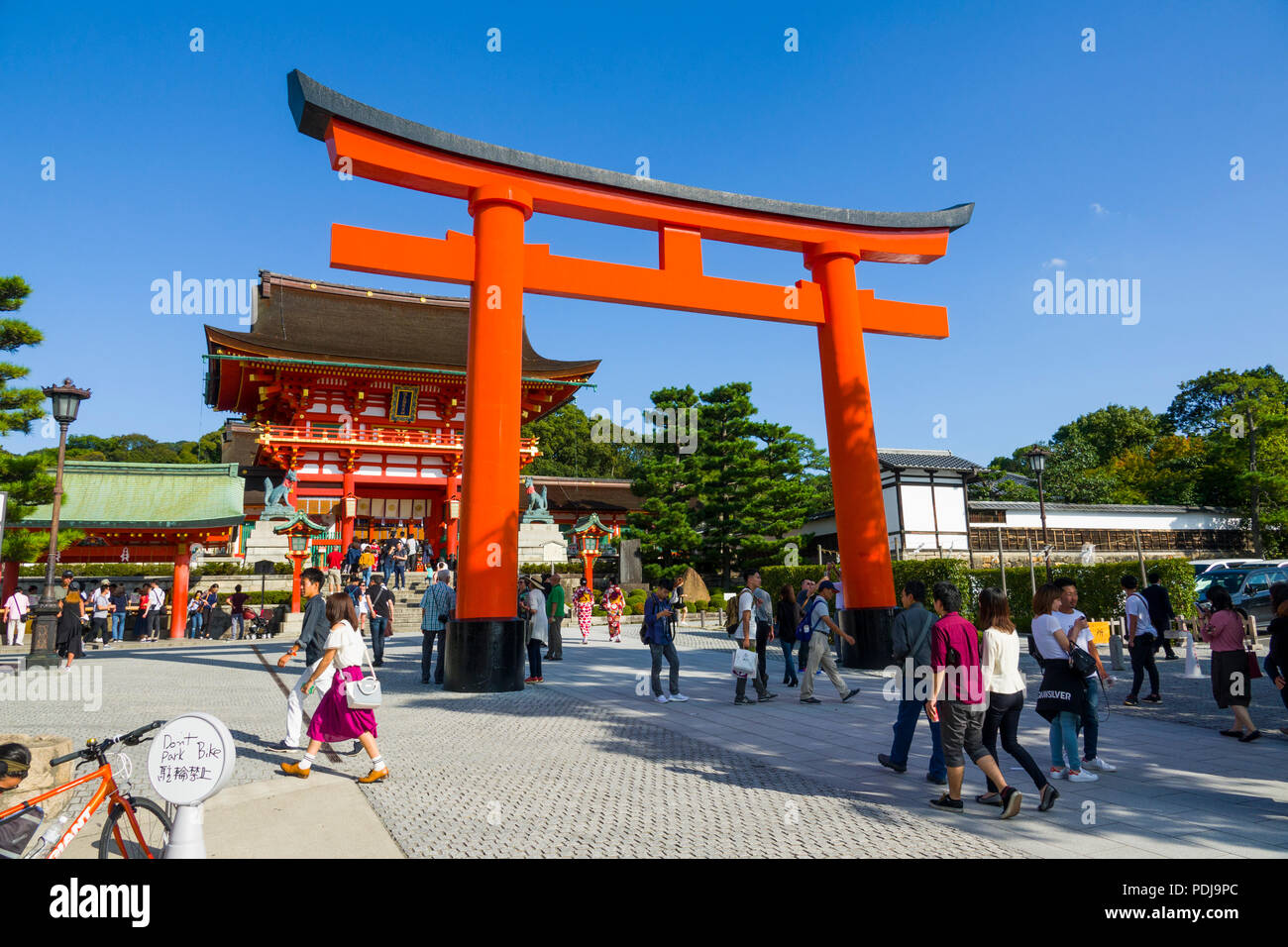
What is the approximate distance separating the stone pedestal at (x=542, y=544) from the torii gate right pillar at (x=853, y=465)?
16.8 metres

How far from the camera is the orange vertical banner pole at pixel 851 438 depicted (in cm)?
1138

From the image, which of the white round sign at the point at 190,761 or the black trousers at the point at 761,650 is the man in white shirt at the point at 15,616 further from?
the white round sign at the point at 190,761

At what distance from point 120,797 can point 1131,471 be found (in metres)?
48.1

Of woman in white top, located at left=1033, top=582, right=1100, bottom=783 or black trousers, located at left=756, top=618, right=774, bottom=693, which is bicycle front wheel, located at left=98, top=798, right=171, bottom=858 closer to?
woman in white top, located at left=1033, top=582, right=1100, bottom=783

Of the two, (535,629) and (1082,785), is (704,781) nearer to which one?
(1082,785)

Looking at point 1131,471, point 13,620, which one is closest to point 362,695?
point 13,620

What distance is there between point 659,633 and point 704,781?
3.41 metres

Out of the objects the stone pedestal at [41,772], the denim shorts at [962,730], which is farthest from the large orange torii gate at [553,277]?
the denim shorts at [962,730]

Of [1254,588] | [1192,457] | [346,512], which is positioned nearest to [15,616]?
[346,512]

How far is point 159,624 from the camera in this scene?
775 inches

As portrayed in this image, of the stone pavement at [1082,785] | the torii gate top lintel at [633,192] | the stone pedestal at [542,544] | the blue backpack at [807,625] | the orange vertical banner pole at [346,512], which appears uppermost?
the torii gate top lintel at [633,192]

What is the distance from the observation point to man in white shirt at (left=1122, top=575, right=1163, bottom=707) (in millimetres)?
8453

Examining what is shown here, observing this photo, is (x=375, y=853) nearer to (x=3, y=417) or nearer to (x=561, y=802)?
(x=561, y=802)

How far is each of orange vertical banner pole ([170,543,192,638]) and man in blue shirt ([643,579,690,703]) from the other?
15454mm
